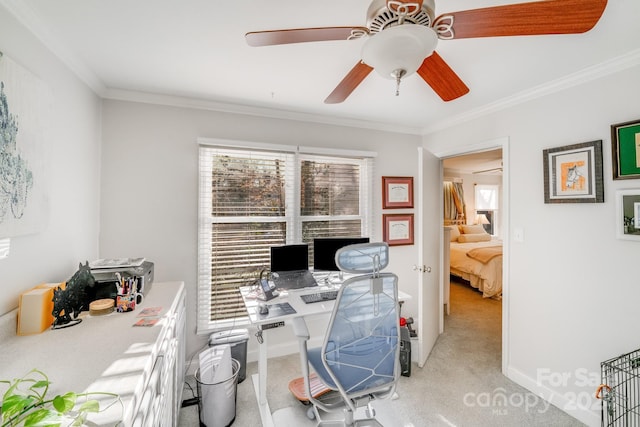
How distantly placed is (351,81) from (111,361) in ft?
5.74

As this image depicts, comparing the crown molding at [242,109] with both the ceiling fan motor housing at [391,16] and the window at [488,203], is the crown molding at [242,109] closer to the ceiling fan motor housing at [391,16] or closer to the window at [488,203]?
the ceiling fan motor housing at [391,16]

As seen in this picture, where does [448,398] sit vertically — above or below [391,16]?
below

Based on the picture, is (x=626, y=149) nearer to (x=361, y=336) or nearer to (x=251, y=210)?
(x=361, y=336)

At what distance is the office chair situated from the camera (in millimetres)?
1395

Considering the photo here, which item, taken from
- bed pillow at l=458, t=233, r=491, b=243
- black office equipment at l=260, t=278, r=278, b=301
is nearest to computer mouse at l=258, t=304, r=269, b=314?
black office equipment at l=260, t=278, r=278, b=301

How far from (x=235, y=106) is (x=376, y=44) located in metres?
1.85

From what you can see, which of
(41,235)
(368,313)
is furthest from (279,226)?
(41,235)

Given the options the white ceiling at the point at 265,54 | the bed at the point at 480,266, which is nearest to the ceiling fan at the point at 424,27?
the white ceiling at the point at 265,54

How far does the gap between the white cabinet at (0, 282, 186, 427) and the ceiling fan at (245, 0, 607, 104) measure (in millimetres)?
1402

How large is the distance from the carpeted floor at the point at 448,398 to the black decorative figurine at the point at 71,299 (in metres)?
1.07

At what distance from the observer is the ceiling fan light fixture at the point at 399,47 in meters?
0.96

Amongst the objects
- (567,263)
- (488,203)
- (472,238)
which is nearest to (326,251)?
(567,263)

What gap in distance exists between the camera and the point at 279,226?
2.74 metres

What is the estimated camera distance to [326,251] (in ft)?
8.54
